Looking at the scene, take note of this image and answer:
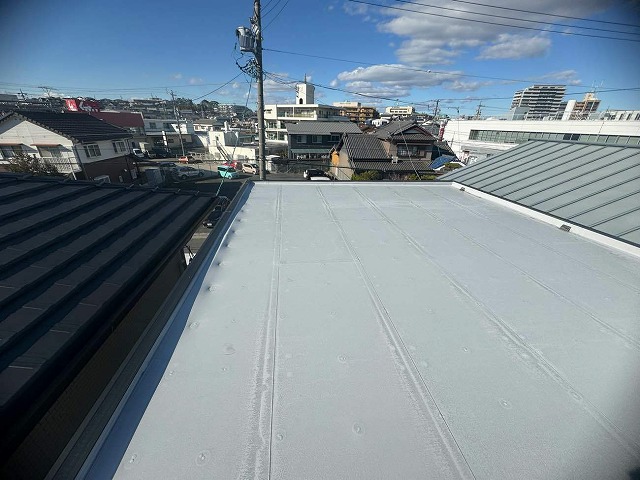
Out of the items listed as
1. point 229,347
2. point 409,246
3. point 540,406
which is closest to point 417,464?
point 540,406

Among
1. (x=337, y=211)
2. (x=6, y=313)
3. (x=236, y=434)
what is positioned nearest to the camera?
(x=236, y=434)

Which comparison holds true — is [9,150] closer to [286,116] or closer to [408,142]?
[408,142]

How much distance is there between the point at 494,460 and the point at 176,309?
2588 mm

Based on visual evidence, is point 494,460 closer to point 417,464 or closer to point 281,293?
point 417,464

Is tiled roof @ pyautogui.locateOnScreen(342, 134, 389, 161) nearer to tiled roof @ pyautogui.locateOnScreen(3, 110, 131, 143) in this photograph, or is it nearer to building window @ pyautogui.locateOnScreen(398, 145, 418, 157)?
building window @ pyautogui.locateOnScreen(398, 145, 418, 157)

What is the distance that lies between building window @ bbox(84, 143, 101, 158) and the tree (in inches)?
77.9

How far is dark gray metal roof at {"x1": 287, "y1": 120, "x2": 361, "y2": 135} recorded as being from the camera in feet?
93.2

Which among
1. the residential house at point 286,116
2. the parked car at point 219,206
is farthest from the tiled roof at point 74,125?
the residential house at point 286,116

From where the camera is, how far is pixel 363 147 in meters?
21.8

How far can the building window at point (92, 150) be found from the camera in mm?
16319

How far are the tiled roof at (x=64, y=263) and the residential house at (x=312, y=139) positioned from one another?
2545 centimetres

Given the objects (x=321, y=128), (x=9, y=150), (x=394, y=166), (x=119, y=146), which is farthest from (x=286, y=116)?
(x=9, y=150)

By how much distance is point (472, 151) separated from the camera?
30.1 meters

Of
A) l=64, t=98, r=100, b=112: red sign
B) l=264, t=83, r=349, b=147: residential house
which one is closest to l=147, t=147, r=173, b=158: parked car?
l=64, t=98, r=100, b=112: red sign
